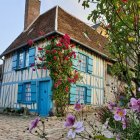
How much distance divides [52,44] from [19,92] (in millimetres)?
4494

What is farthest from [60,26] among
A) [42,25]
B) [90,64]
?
[90,64]

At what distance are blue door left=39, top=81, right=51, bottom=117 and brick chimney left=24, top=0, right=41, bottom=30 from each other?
5.82 meters

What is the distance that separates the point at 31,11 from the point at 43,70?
5.74 metres

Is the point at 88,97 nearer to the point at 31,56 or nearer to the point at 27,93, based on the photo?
the point at 27,93

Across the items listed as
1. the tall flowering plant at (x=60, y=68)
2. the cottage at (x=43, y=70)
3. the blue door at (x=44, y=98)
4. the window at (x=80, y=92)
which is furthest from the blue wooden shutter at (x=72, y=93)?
the blue door at (x=44, y=98)

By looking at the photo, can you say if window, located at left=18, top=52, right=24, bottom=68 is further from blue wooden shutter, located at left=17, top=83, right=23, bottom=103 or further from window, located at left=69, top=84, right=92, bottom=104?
window, located at left=69, top=84, right=92, bottom=104

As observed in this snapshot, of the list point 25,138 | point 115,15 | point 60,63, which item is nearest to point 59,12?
point 60,63

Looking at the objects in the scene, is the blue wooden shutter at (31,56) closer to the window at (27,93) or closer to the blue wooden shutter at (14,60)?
the window at (27,93)

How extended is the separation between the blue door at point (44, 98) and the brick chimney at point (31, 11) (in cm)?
582

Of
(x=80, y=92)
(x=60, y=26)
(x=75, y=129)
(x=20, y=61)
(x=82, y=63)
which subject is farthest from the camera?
(x=20, y=61)

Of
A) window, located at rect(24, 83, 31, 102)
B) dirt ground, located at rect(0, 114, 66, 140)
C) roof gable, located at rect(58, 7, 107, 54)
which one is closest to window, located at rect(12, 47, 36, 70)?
window, located at rect(24, 83, 31, 102)

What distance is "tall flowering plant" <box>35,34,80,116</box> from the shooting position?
11758 mm

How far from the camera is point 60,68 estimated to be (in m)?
11.8

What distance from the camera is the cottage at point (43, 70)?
43.7 feet
